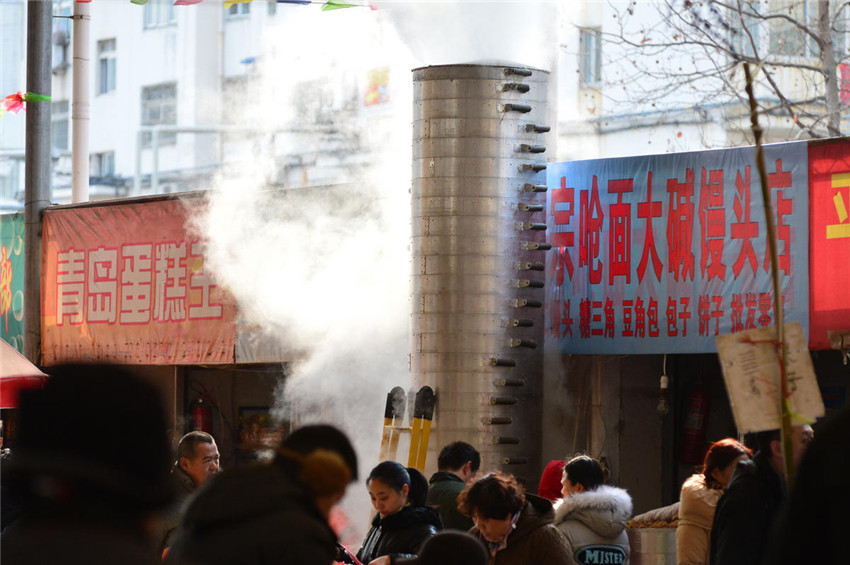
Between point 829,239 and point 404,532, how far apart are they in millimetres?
4893

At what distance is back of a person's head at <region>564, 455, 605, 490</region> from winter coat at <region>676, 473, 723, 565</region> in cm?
47

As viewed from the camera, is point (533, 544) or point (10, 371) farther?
point (10, 371)

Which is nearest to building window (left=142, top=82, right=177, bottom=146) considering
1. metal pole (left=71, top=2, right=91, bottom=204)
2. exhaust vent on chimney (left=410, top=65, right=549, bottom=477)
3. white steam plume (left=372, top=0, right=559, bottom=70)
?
metal pole (left=71, top=2, right=91, bottom=204)

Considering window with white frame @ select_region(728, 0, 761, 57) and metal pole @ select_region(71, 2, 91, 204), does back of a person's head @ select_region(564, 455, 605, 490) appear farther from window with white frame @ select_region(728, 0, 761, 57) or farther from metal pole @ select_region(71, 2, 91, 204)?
metal pole @ select_region(71, 2, 91, 204)

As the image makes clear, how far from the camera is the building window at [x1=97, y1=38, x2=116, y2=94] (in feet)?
136

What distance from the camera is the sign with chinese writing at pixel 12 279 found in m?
15.9

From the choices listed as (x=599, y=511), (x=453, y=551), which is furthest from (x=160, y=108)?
(x=453, y=551)

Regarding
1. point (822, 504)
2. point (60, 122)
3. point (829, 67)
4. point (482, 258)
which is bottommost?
point (822, 504)

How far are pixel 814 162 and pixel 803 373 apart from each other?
659 cm

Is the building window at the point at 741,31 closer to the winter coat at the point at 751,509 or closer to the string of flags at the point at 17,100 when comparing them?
the string of flags at the point at 17,100

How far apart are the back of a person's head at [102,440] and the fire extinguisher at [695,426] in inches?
384

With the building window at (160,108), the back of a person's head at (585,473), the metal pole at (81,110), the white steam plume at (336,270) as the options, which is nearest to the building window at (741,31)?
the white steam plume at (336,270)

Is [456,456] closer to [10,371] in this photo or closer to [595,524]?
[595,524]

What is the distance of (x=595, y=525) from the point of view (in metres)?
6.67
